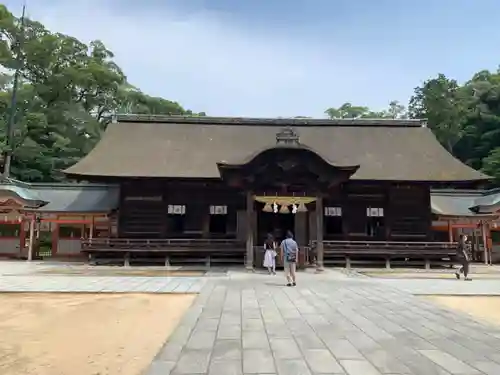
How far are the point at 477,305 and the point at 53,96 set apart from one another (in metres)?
40.2

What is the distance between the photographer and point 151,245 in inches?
698

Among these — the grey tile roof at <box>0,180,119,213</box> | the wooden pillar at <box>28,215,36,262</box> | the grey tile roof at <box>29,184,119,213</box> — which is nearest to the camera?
the wooden pillar at <box>28,215,36,262</box>

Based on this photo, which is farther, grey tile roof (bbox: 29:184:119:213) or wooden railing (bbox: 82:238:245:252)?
grey tile roof (bbox: 29:184:119:213)

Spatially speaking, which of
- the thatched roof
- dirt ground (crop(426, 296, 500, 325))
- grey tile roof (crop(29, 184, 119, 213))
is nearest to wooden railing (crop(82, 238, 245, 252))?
grey tile roof (crop(29, 184, 119, 213))

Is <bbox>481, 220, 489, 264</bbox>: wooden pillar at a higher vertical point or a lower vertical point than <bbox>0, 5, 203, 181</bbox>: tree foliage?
lower

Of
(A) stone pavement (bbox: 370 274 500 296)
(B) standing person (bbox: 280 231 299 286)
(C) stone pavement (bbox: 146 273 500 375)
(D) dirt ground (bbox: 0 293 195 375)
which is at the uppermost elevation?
(B) standing person (bbox: 280 231 299 286)

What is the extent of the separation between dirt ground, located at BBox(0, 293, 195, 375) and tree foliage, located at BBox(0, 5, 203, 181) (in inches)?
1051

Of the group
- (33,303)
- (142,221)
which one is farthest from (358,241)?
(33,303)

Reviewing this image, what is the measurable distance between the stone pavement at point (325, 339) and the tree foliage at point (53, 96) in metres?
29.3

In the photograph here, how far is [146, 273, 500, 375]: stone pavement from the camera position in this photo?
4.20 meters

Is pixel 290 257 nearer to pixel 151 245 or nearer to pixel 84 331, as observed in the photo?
pixel 84 331

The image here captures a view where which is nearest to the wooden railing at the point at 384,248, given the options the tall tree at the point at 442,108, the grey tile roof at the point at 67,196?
the grey tile roof at the point at 67,196

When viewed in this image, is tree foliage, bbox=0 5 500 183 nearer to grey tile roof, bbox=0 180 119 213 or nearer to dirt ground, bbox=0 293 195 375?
grey tile roof, bbox=0 180 119 213

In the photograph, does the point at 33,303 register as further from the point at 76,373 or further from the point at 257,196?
the point at 257,196
